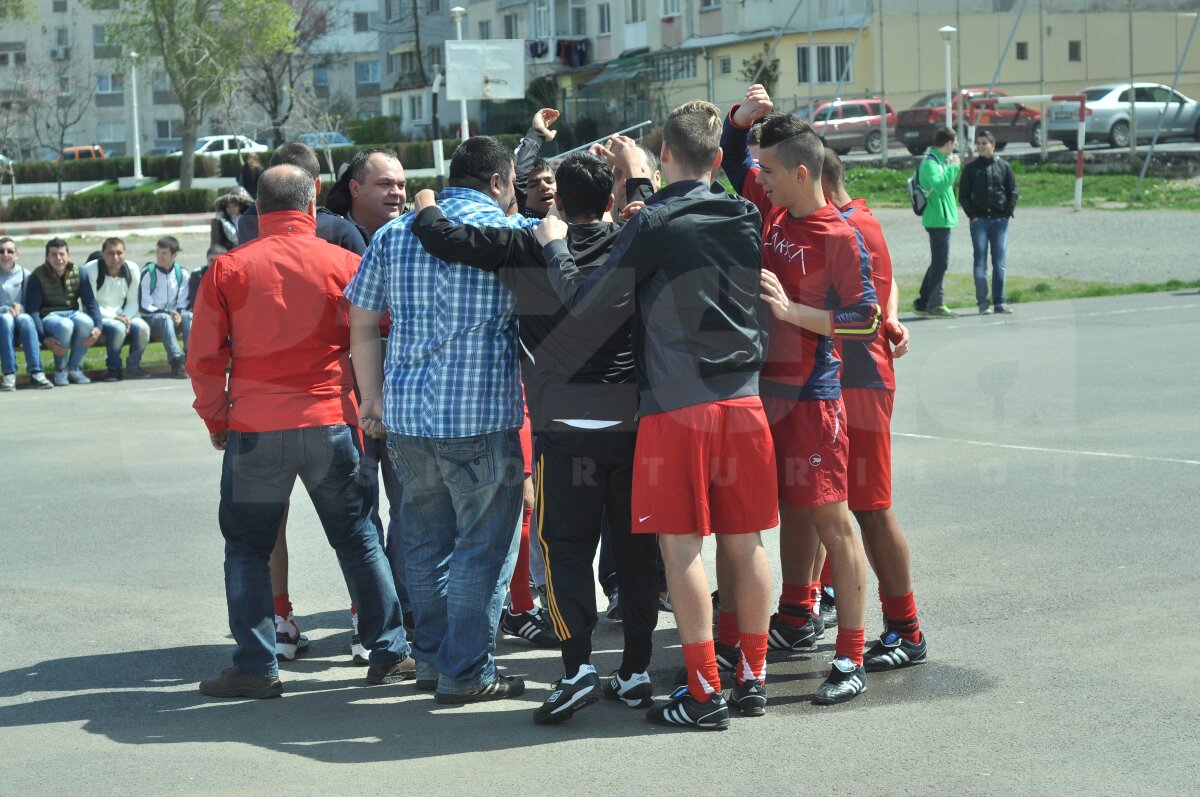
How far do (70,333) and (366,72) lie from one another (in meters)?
84.4

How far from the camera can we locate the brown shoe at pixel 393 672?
6.00m

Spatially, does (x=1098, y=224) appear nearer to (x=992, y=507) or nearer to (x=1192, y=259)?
(x=1192, y=259)

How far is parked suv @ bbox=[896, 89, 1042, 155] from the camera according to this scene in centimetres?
4016

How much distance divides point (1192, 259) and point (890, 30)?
26323 millimetres

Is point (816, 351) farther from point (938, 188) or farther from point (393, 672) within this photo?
point (938, 188)

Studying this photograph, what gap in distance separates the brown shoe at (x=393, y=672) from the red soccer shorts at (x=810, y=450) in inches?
70.8

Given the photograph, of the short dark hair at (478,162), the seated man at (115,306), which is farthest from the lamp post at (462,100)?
the short dark hair at (478,162)

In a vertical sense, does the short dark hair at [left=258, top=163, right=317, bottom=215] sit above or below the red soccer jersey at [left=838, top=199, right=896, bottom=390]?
above

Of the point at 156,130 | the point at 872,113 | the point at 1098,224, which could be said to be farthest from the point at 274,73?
the point at 1098,224

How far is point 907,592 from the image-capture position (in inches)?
234

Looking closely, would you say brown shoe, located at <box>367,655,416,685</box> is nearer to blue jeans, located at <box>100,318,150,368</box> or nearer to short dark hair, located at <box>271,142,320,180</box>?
short dark hair, located at <box>271,142,320,180</box>

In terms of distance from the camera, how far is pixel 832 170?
20.2ft

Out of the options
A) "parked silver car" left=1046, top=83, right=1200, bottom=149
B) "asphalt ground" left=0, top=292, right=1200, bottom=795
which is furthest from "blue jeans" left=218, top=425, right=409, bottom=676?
"parked silver car" left=1046, top=83, right=1200, bottom=149

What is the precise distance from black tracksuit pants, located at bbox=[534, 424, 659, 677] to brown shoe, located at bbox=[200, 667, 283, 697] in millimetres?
1279
